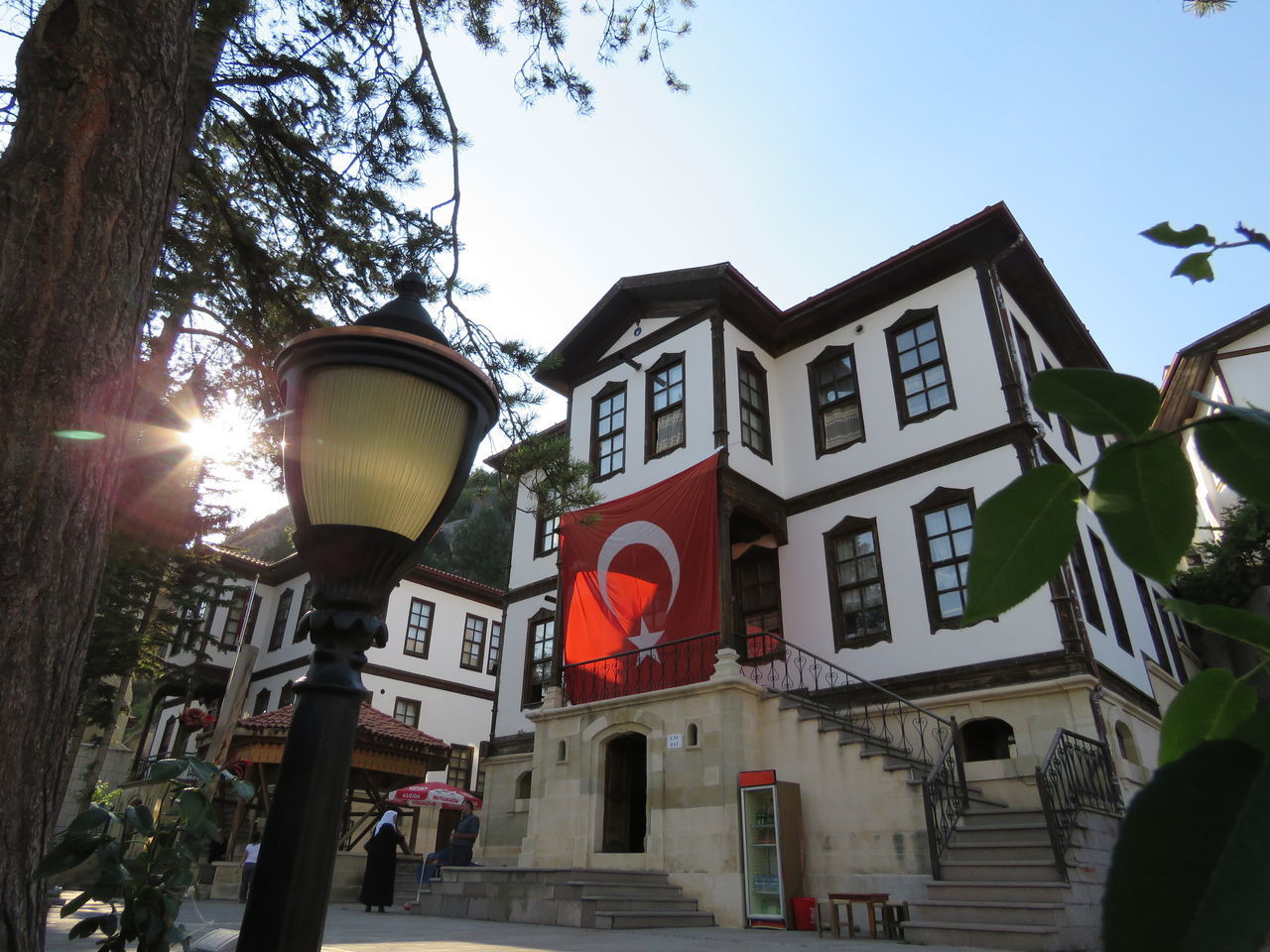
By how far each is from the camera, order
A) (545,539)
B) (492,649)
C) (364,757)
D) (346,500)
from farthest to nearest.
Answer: (492,649) < (545,539) < (364,757) < (346,500)

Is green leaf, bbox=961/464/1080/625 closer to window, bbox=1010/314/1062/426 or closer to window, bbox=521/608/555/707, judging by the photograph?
window, bbox=1010/314/1062/426

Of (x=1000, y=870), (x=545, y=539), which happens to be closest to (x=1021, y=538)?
(x=1000, y=870)

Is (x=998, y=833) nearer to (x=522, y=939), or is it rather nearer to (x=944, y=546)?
(x=944, y=546)

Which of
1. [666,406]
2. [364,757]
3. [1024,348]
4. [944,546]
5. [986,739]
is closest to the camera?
[986,739]

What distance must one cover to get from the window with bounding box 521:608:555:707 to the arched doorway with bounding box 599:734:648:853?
141 inches

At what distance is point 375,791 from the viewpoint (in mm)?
16688

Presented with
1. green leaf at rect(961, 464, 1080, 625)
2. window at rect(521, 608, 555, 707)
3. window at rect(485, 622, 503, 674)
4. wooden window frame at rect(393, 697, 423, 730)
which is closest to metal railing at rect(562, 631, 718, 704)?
window at rect(521, 608, 555, 707)

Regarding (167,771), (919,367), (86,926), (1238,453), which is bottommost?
(86,926)

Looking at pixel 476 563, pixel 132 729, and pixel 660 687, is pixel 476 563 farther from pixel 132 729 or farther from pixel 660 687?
pixel 660 687

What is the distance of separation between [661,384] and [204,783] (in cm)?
1228

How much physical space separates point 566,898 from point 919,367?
930cm

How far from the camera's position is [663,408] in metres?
14.6

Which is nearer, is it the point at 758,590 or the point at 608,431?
the point at 758,590

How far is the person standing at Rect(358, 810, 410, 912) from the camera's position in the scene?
11.6 m
